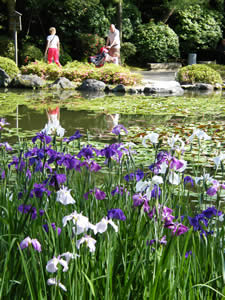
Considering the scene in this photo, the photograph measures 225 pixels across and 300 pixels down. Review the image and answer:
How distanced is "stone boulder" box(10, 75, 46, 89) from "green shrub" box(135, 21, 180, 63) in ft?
30.9

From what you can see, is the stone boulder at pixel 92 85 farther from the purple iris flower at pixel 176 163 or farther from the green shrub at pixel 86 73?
the purple iris flower at pixel 176 163

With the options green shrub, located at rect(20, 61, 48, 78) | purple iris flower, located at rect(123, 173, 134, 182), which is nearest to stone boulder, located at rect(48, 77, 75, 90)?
green shrub, located at rect(20, 61, 48, 78)

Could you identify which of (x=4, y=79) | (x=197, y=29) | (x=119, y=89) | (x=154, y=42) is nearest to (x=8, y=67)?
(x=4, y=79)

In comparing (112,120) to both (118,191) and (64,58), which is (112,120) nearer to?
(118,191)

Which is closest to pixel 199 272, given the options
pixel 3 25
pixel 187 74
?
pixel 187 74

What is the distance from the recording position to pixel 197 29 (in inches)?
996

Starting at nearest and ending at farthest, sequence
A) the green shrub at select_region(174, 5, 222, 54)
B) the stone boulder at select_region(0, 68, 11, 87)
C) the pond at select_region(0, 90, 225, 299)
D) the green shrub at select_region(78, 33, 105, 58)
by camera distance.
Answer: the pond at select_region(0, 90, 225, 299) → the stone boulder at select_region(0, 68, 11, 87) → the green shrub at select_region(78, 33, 105, 58) → the green shrub at select_region(174, 5, 222, 54)

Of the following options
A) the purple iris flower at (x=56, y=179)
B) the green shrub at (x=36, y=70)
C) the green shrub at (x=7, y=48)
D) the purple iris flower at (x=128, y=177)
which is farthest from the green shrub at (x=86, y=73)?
the purple iris flower at (x=56, y=179)

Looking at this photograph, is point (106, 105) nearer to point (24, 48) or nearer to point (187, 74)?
point (187, 74)

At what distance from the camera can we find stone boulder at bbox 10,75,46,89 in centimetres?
1475

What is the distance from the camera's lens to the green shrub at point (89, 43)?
69.5 ft

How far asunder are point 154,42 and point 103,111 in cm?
1395

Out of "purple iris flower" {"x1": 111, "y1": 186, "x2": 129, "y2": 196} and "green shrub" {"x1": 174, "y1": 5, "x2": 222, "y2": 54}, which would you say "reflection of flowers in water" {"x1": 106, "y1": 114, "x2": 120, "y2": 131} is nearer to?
"purple iris flower" {"x1": 111, "y1": 186, "x2": 129, "y2": 196}

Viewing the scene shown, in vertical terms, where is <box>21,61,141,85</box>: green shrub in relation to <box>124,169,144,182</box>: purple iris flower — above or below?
above
